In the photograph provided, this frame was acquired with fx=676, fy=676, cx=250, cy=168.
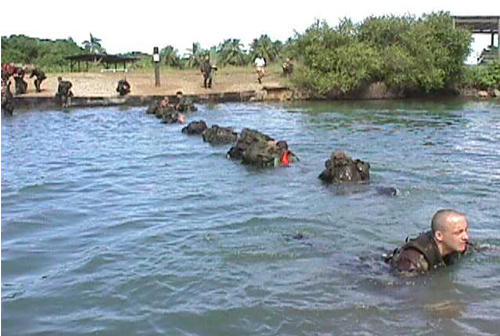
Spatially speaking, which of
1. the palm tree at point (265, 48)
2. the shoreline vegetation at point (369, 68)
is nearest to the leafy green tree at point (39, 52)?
the shoreline vegetation at point (369, 68)

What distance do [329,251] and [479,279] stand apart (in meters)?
1.98

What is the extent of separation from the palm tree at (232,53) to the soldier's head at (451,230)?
54894 millimetres

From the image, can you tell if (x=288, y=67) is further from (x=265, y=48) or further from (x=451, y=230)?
(x=451, y=230)

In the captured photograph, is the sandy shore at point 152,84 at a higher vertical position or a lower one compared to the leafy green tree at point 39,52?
lower

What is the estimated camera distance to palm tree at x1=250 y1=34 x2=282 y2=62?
5975 cm

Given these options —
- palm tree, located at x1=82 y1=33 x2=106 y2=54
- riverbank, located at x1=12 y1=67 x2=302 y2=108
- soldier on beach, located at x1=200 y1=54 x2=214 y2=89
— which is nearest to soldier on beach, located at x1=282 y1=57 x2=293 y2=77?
riverbank, located at x1=12 y1=67 x2=302 y2=108

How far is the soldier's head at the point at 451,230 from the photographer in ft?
21.6

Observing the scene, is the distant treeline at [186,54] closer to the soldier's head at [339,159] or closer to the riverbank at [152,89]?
the riverbank at [152,89]

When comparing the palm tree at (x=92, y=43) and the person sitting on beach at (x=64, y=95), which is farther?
the palm tree at (x=92, y=43)

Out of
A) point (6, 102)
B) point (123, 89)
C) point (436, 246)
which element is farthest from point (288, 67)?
point (436, 246)

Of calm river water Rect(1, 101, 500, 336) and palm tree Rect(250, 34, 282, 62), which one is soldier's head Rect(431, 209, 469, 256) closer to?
calm river water Rect(1, 101, 500, 336)

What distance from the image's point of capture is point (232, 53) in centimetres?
6094

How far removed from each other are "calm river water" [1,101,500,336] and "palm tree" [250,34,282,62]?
3993 cm

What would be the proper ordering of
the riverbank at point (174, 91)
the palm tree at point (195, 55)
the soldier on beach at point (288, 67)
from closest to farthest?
1. the riverbank at point (174, 91)
2. the soldier on beach at point (288, 67)
3. the palm tree at point (195, 55)
